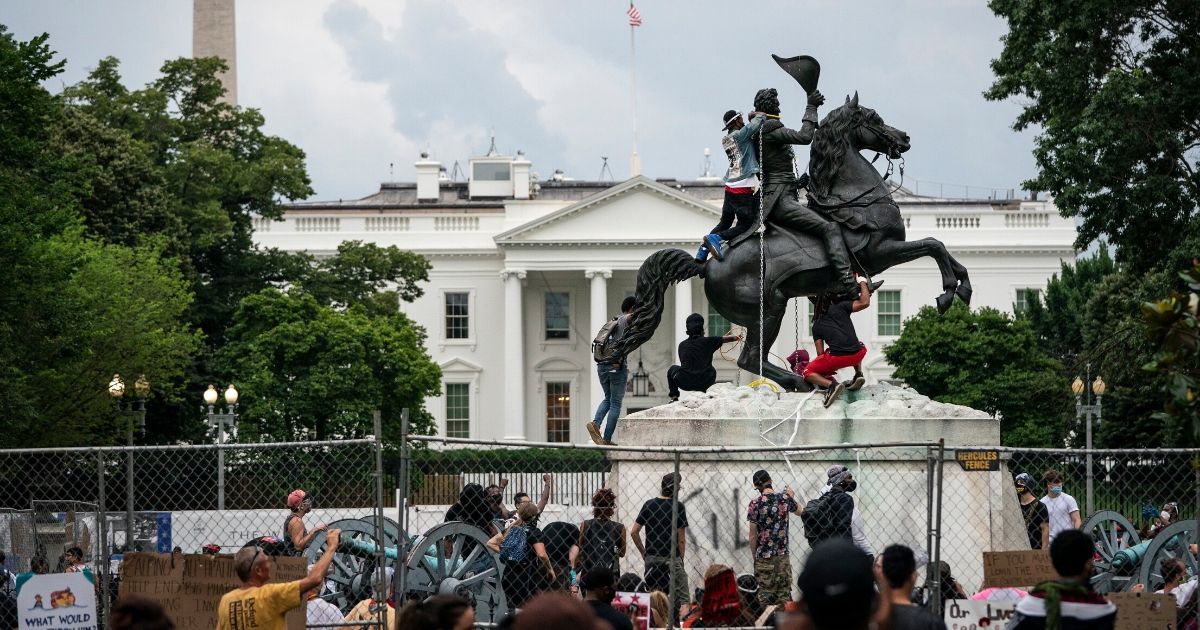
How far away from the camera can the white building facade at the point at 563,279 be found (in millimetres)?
72062

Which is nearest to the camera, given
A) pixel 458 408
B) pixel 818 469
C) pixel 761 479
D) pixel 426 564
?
pixel 426 564

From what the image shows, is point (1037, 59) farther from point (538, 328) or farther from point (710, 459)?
point (538, 328)

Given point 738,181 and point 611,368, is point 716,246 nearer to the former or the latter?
point 738,181

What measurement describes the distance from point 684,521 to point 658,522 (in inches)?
8.0

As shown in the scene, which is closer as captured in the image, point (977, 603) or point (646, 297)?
point (977, 603)

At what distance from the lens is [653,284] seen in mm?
17547

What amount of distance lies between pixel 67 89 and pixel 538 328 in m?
30.5

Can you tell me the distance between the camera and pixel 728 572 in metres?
11.3

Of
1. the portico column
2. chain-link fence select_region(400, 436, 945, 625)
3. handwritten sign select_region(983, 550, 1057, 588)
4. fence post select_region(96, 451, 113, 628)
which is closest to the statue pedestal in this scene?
chain-link fence select_region(400, 436, 945, 625)

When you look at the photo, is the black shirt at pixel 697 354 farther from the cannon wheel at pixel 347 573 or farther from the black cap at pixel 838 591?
the black cap at pixel 838 591

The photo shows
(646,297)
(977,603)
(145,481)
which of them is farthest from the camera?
(145,481)

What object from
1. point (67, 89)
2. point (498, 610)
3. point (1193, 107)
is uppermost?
point (67, 89)

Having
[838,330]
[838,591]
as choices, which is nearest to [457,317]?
[838,330]

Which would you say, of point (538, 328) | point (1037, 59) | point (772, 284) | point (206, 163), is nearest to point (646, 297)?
point (772, 284)
